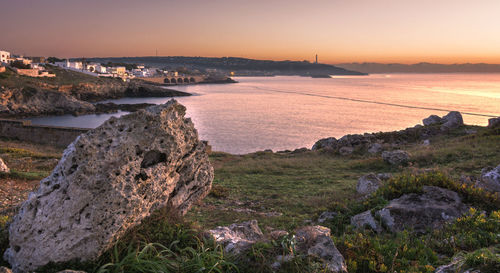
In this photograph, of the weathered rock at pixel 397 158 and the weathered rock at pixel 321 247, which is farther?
the weathered rock at pixel 397 158

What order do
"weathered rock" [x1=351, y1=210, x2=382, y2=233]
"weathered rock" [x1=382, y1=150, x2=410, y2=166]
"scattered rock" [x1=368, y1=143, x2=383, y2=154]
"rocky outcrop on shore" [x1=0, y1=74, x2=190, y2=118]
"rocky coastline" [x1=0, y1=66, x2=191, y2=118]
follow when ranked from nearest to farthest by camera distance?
"weathered rock" [x1=351, y1=210, x2=382, y2=233] → "weathered rock" [x1=382, y1=150, x2=410, y2=166] → "scattered rock" [x1=368, y1=143, x2=383, y2=154] → "rocky outcrop on shore" [x1=0, y1=74, x2=190, y2=118] → "rocky coastline" [x1=0, y1=66, x2=191, y2=118]

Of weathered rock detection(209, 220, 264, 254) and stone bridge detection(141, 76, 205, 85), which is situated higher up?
stone bridge detection(141, 76, 205, 85)

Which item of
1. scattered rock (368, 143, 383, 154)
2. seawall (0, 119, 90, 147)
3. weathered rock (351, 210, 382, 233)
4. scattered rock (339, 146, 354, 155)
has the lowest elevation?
seawall (0, 119, 90, 147)

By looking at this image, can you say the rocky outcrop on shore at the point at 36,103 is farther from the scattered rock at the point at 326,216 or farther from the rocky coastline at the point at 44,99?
the scattered rock at the point at 326,216

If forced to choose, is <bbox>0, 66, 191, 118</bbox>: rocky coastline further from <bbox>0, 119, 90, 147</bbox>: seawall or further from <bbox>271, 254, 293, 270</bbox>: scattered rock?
<bbox>271, 254, 293, 270</bbox>: scattered rock

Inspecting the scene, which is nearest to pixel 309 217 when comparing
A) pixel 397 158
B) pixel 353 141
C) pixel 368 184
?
pixel 368 184

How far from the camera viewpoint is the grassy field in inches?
138

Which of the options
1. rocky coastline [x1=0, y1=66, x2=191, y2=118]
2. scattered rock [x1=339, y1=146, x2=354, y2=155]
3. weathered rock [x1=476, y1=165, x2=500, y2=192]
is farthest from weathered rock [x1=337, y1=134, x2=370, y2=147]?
rocky coastline [x1=0, y1=66, x2=191, y2=118]

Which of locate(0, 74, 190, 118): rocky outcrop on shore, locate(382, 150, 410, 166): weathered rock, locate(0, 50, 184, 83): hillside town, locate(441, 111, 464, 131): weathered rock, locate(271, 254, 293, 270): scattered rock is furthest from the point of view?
locate(0, 50, 184, 83): hillside town

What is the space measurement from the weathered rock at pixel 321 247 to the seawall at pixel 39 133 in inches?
1035

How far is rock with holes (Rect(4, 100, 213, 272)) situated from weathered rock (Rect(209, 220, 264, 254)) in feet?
3.30

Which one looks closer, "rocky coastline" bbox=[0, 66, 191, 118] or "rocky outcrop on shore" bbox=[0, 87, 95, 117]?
"rocky outcrop on shore" bbox=[0, 87, 95, 117]

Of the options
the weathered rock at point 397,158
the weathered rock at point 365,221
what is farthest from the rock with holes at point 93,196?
the weathered rock at point 397,158

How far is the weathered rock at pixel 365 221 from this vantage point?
237 inches
